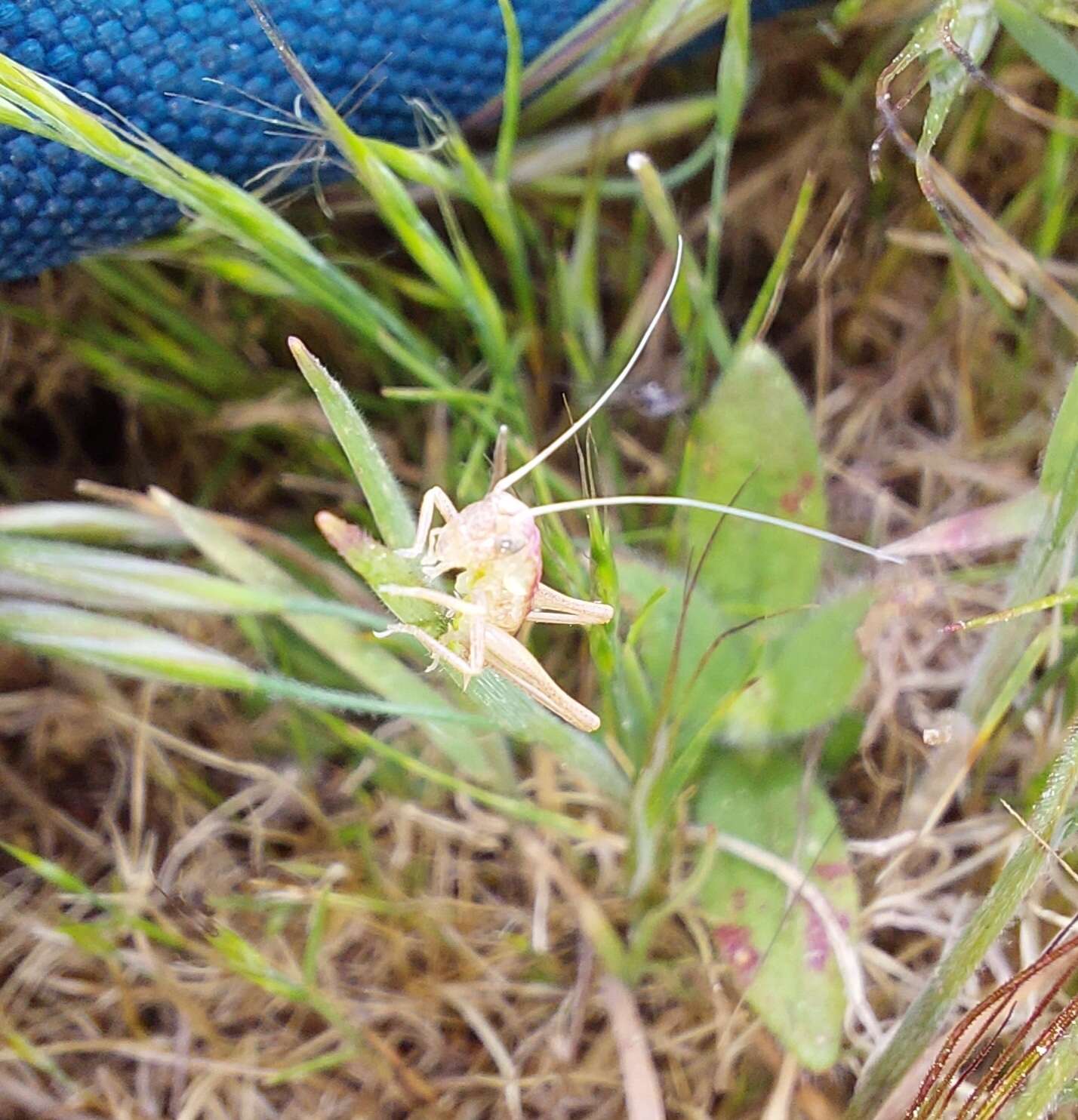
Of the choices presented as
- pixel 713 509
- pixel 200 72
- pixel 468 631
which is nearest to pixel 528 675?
pixel 468 631

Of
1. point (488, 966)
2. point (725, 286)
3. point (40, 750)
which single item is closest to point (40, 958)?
point (40, 750)

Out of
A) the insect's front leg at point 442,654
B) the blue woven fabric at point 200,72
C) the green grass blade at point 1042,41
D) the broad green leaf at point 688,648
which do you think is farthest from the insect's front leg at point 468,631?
the green grass blade at point 1042,41

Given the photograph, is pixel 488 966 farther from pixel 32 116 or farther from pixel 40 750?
pixel 32 116

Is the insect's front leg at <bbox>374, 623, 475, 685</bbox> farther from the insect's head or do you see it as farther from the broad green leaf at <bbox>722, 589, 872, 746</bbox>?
the broad green leaf at <bbox>722, 589, 872, 746</bbox>

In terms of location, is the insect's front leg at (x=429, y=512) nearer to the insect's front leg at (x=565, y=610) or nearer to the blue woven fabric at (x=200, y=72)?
the insect's front leg at (x=565, y=610)

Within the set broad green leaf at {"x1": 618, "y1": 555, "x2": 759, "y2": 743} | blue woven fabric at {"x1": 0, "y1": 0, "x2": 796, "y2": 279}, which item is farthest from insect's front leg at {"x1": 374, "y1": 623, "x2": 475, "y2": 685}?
blue woven fabric at {"x1": 0, "y1": 0, "x2": 796, "y2": 279}
